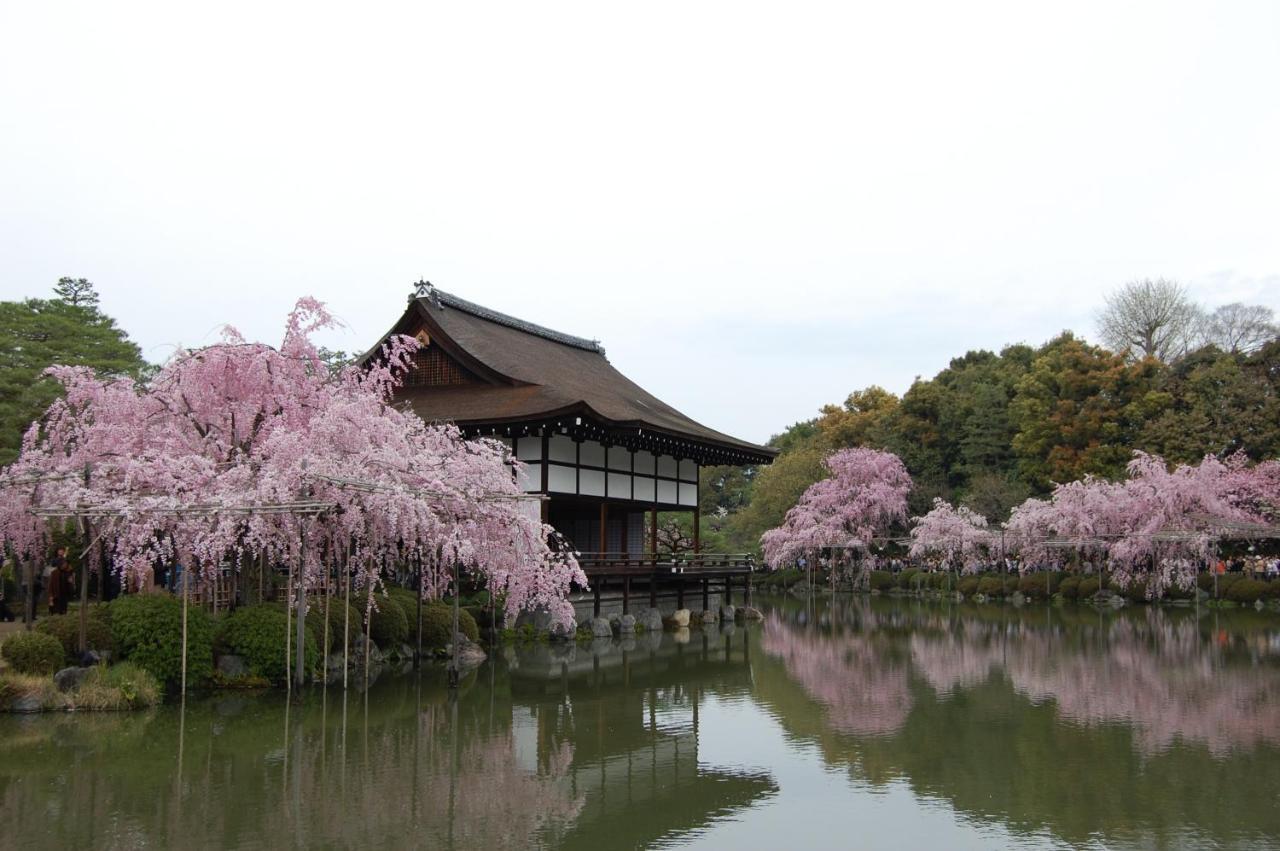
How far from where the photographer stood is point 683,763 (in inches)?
511

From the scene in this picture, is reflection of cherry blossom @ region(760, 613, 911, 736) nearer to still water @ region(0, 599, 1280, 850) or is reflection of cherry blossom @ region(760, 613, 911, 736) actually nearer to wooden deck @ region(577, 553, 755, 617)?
still water @ region(0, 599, 1280, 850)

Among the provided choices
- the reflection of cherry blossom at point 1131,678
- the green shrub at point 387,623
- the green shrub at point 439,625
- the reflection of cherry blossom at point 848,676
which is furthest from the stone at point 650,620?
the green shrub at point 387,623

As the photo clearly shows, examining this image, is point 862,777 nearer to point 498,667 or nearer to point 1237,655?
point 498,667

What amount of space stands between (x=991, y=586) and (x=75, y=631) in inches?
1432

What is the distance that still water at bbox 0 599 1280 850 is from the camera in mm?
9781

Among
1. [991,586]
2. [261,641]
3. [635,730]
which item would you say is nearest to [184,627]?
[261,641]

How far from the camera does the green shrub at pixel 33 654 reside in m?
14.9

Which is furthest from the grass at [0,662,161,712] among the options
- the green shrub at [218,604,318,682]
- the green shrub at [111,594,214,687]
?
the green shrub at [218,604,318,682]

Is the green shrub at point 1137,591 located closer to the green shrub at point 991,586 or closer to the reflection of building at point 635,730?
the green shrub at point 991,586

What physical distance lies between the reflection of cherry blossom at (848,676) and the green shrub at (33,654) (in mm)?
10956

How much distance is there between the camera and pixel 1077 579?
1620 inches

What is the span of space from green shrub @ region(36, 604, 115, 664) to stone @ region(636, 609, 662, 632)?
50.5 ft

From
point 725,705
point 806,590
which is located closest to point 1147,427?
point 806,590

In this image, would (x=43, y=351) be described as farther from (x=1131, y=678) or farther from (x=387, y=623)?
(x=1131, y=678)
